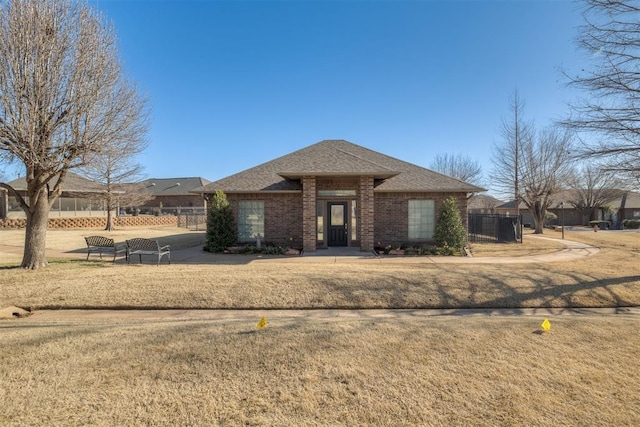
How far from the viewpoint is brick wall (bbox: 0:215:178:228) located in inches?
1054

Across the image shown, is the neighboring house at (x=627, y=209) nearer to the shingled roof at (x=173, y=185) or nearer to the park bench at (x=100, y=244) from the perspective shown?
the park bench at (x=100, y=244)

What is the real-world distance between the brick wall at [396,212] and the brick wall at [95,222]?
30.2 metres

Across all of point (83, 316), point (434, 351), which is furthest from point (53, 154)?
point (434, 351)

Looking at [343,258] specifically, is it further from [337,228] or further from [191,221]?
[191,221]

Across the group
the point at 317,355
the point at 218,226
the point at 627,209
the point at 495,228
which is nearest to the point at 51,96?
the point at 218,226

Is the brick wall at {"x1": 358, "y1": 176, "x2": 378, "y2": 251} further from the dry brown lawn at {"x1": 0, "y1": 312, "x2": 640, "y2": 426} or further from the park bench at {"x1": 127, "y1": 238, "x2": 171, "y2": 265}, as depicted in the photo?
the dry brown lawn at {"x1": 0, "y1": 312, "x2": 640, "y2": 426}

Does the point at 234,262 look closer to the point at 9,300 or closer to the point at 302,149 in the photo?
the point at 9,300

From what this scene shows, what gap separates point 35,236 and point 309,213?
9.35 meters

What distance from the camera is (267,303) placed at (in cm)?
724

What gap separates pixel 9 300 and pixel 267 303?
5888 millimetres

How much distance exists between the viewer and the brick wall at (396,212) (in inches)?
583

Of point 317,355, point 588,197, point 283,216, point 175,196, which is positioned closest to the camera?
point 317,355

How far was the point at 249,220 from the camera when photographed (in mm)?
15133

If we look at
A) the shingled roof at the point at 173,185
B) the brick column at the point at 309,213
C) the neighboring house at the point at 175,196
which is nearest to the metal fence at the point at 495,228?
the brick column at the point at 309,213
